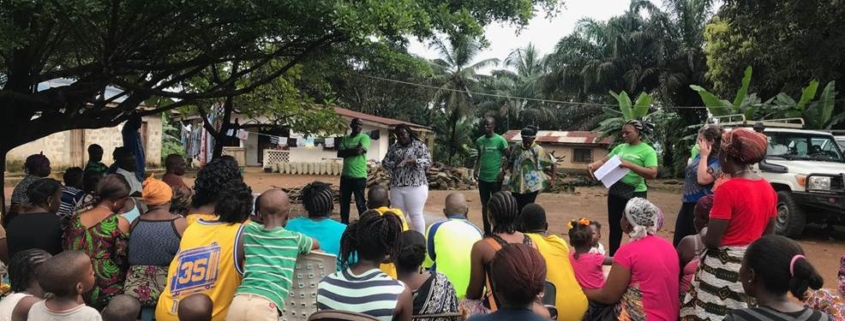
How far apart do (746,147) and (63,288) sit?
3511 mm

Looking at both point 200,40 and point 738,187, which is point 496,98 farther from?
point 738,187

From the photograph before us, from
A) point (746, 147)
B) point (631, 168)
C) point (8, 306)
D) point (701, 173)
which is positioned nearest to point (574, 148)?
point (631, 168)

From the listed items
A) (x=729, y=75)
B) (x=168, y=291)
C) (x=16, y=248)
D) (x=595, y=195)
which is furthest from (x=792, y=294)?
(x=729, y=75)

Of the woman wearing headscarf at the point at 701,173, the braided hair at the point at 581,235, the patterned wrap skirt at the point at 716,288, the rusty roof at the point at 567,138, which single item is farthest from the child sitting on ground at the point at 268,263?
the rusty roof at the point at 567,138

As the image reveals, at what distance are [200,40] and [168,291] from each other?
4866 mm

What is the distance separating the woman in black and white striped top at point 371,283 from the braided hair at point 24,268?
4.55 feet

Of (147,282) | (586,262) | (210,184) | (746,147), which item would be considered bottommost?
(147,282)

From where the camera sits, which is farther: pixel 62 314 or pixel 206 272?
pixel 206 272

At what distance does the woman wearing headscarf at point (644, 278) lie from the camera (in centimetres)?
343

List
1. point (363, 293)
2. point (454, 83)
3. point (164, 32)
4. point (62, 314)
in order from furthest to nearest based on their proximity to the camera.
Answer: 1. point (454, 83)
2. point (164, 32)
3. point (363, 293)
4. point (62, 314)

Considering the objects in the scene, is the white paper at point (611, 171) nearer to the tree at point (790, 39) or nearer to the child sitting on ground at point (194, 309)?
the child sitting on ground at point (194, 309)

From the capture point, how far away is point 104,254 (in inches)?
146

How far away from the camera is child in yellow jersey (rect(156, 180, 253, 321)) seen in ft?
10.3

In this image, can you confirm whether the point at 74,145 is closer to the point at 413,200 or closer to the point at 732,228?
the point at 413,200
